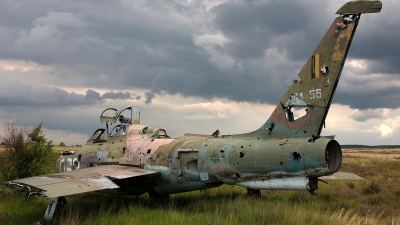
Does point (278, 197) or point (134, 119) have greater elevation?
point (134, 119)

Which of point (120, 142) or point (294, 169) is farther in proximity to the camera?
point (120, 142)

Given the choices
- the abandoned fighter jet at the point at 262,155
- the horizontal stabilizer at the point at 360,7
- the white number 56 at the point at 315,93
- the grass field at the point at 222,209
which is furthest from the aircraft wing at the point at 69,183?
the horizontal stabilizer at the point at 360,7

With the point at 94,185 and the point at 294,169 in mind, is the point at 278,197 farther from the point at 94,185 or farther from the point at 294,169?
the point at 94,185

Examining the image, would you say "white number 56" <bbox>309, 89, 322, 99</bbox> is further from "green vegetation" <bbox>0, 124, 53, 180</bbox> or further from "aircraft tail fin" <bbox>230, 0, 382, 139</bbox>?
"green vegetation" <bbox>0, 124, 53, 180</bbox>

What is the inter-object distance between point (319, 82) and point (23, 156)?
40.4 ft

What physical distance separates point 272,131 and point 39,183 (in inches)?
250

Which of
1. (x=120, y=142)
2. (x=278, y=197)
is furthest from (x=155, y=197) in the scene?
(x=278, y=197)

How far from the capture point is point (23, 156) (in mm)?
14094

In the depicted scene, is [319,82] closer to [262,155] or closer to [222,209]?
[262,155]

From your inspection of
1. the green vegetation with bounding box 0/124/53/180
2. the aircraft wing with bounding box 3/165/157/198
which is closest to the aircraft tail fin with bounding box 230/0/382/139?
the aircraft wing with bounding box 3/165/157/198

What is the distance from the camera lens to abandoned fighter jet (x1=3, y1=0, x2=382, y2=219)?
8.02 m

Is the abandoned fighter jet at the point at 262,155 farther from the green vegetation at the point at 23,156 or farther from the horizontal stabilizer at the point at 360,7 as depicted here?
the green vegetation at the point at 23,156

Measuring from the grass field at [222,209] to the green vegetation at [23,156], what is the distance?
42.4 inches

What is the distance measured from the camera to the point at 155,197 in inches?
446
